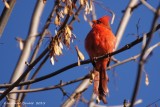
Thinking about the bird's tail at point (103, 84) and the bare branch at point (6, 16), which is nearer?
the bare branch at point (6, 16)

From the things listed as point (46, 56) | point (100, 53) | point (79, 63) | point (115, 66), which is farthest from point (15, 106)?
point (100, 53)

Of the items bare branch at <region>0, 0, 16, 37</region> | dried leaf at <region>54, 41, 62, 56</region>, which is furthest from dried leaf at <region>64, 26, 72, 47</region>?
bare branch at <region>0, 0, 16, 37</region>

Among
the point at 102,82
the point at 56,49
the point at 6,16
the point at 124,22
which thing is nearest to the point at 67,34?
the point at 56,49

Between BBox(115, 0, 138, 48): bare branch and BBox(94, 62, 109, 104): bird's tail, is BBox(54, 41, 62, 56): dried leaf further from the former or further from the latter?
BBox(115, 0, 138, 48): bare branch

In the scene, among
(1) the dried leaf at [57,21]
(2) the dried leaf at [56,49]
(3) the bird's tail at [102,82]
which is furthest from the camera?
(3) the bird's tail at [102,82]

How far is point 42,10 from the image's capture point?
290 cm

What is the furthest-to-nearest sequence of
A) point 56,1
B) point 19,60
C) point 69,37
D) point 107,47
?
point 107,47, point 19,60, point 56,1, point 69,37

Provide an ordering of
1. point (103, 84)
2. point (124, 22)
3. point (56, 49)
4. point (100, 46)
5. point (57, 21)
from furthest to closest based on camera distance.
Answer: point (100, 46)
point (103, 84)
point (124, 22)
point (57, 21)
point (56, 49)

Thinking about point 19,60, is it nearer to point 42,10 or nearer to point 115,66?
point 42,10

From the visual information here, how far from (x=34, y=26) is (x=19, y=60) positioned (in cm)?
36

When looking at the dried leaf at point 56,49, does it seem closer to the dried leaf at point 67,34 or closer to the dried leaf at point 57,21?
the dried leaf at point 67,34

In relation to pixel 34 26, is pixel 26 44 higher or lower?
lower

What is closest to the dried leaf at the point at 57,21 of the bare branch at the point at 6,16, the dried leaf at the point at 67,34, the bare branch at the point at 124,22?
the dried leaf at the point at 67,34

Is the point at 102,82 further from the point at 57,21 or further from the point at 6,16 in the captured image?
the point at 6,16
